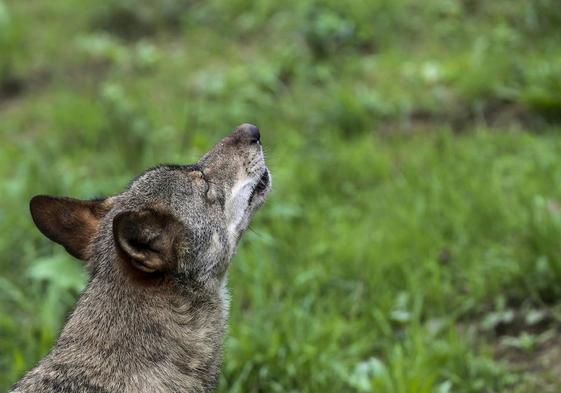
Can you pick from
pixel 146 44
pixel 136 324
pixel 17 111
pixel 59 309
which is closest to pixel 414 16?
pixel 146 44

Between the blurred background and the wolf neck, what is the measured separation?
3.56 ft

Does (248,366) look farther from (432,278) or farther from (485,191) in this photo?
(485,191)

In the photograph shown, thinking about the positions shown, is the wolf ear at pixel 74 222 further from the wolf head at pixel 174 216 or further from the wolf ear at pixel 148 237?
the wolf ear at pixel 148 237

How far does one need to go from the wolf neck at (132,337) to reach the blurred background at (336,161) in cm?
108

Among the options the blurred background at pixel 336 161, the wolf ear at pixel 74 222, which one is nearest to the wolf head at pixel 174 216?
the wolf ear at pixel 74 222

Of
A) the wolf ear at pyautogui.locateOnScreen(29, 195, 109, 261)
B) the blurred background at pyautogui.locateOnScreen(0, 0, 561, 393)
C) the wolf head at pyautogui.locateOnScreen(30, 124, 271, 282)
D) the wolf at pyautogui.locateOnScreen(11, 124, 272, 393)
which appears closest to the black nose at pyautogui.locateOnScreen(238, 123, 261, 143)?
the wolf head at pyautogui.locateOnScreen(30, 124, 271, 282)

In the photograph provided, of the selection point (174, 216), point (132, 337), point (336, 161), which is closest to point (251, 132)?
point (174, 216)

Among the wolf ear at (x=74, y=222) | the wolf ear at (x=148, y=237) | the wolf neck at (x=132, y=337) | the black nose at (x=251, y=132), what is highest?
the black nose at (x=251, y=132)

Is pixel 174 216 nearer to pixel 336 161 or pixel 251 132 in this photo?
pixel 251 132

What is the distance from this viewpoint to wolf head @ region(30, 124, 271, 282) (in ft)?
10.3

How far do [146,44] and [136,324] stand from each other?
578 cm

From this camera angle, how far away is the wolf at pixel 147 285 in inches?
124

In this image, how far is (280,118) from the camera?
23.1 ft

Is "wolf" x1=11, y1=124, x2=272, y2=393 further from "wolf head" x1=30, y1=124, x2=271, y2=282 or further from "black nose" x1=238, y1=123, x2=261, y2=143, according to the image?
"black nose" x1=238, y1=123, x2=261, y2=143
